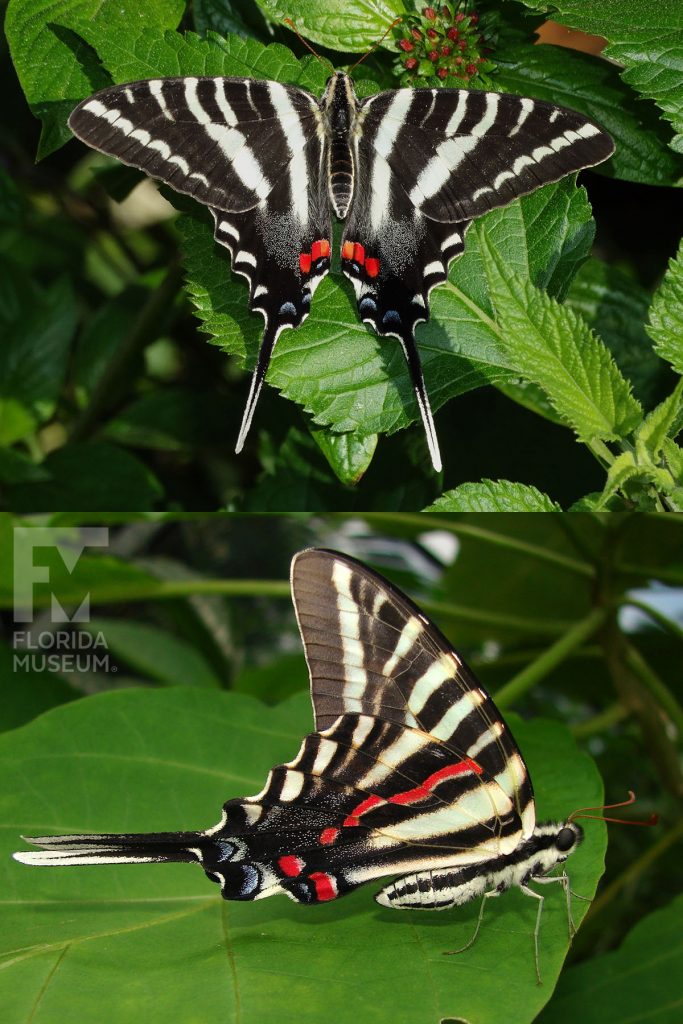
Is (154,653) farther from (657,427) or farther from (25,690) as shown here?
(657,427)

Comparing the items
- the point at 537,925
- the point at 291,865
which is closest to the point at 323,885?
the point at 291,865

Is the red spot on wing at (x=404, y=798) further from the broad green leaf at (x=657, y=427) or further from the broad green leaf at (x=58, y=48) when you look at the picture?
the broad green leaf at (x=58, y=48)

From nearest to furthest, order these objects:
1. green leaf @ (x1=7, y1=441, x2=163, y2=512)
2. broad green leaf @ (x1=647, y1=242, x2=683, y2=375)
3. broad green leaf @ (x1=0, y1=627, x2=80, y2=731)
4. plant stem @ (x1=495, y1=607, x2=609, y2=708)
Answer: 1. broad green leaf @ (x1=647, y1=242, x2=683, y2=375)
2. plant stem @ (x1=495, y1=607, x2=609, y2=708)
3. broad green leaf @ (x1=0, y1=627, x2=80, y2=731)
4. green leaf @ (x1=7, y1=441, x2=163, y2=512)

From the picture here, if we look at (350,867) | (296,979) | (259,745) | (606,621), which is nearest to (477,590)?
(606,621)

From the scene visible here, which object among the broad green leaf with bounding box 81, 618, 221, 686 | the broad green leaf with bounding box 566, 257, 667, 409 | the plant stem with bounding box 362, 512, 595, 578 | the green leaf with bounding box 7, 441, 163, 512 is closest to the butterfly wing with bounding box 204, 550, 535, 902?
the plant stem with bounding box 362, 512, 595, 578

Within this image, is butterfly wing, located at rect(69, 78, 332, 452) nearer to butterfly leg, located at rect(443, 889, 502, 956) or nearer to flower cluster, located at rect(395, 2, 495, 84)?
flower cluster, located at rect(395, 2, 495, 84)
